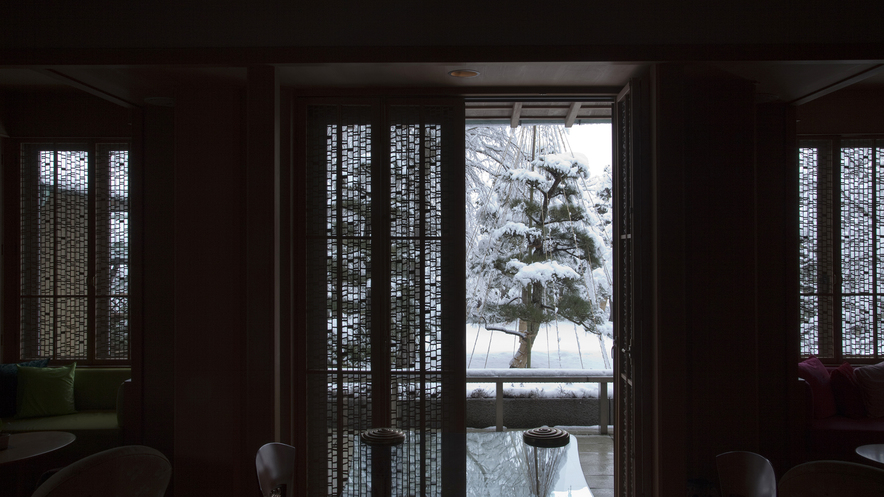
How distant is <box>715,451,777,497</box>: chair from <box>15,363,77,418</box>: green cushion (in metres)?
3.84

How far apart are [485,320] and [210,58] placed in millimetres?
5243

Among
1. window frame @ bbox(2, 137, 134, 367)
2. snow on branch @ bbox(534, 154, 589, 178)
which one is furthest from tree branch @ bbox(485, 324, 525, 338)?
window frame @ bbox(2, 137, 134, 367)

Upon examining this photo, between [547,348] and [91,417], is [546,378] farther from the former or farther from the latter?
[91,417]

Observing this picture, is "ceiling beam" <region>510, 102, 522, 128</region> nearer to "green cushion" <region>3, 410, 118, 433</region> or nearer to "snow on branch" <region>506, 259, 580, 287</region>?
"snow on branch" <region>506, 259, 580, 287</region>

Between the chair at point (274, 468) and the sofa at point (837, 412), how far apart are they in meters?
2.83

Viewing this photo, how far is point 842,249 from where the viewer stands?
3.78 metres

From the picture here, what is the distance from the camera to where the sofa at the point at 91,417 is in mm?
3279

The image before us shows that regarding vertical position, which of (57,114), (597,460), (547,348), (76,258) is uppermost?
(57,114)

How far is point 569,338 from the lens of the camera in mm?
7574

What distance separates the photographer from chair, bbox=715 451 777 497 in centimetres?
181

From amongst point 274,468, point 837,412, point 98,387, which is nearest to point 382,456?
point 274,468

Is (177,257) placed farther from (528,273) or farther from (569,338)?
(569,338)

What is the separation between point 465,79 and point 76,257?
10.1ft

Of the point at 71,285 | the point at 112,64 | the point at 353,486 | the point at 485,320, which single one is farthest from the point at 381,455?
the point at 485,320
